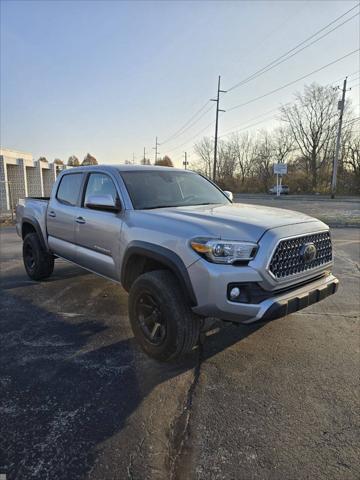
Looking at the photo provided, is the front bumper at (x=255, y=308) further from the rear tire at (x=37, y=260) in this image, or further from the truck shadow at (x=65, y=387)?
the rear tire at (x=37, y=260)

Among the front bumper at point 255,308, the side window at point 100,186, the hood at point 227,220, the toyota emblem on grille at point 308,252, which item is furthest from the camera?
the side window at point 100,186

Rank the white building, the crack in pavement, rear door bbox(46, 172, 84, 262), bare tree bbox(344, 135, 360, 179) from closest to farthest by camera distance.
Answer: the crack in pavement
rear door bbox(46, 172, 84, 262)
the white building
bare tree bbox(344, 135, 360, 179)

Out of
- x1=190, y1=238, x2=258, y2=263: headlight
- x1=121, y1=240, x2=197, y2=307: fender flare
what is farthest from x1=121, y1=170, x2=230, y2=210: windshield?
x1=190, y1=238, x2=258, y2=263: headlight

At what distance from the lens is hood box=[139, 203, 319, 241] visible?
2727 mm

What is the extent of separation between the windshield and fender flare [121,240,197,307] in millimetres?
507

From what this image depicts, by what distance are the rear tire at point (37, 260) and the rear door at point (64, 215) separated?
430 millimetres

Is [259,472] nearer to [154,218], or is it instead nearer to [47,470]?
[47,470]

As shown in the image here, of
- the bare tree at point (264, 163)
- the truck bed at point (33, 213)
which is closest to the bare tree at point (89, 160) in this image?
the bare tree at point (264, 163)

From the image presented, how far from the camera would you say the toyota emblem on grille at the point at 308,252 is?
297 cm

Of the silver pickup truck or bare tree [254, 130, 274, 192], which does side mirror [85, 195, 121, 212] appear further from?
bare tree [254, 130, 274, 192]

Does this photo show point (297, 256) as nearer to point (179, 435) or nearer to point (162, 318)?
point (162, 318)

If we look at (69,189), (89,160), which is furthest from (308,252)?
(89,160)

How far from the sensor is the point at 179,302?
2.89 m

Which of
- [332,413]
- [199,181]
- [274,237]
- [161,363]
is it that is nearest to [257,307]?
[274,237]
